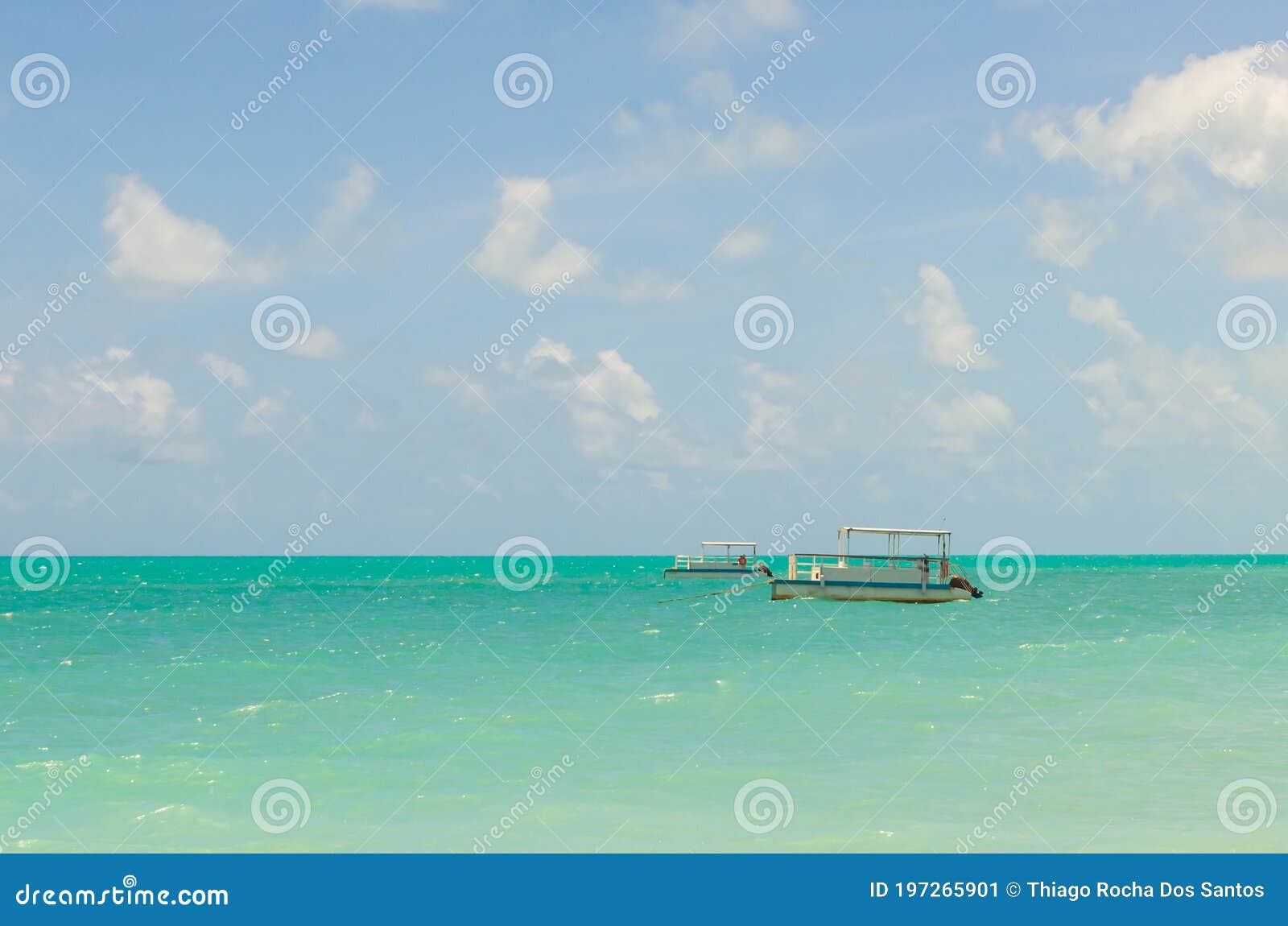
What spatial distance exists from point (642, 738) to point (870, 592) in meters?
41.3

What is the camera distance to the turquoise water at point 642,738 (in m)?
14.4

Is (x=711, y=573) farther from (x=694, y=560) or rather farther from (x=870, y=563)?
(x=870, y=563)

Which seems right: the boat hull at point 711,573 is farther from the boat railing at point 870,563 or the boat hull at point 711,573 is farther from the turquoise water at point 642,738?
the turquoise water at point 642,738

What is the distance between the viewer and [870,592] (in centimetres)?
5959

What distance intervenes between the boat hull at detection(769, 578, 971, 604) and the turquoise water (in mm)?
16700

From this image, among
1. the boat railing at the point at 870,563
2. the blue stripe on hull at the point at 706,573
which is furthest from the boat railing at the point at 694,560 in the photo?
the boat railing at the point at 870,563

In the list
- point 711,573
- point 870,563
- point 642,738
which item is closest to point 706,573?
point 711,573

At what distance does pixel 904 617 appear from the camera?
1994 inches

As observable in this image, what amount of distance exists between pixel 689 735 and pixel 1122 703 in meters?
9.22

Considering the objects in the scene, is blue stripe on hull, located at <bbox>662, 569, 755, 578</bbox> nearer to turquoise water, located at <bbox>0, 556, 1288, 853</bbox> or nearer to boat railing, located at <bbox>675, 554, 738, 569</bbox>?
boat railing, located at <bbox>675, 554, 738, 569</bbox>

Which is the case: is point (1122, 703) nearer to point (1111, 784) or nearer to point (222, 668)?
point (1111, 784)

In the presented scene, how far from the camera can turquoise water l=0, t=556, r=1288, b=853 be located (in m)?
14.4

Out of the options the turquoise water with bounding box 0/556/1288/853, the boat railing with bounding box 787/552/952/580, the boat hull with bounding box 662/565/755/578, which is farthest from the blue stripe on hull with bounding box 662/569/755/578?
the turquoise water with bounding box 0/556/1288/853

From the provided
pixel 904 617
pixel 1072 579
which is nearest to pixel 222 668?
pixel 904 617
